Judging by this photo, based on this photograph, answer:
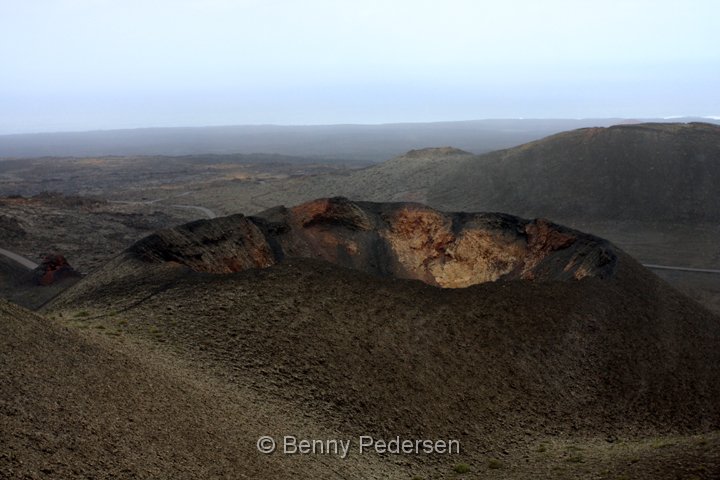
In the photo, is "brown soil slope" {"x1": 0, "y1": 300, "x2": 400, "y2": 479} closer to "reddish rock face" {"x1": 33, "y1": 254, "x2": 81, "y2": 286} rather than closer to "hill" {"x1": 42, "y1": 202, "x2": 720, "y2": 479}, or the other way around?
"hill" {"x1": 42, "y1": 202, "x2": 720, "y2": 479}

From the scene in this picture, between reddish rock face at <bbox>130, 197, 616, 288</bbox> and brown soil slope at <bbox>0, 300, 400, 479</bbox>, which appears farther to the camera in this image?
A: reddish rock face at <bbox>130, 197, 616, 288</bbox>

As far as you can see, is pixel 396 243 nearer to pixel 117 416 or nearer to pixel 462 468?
pixel 462 468

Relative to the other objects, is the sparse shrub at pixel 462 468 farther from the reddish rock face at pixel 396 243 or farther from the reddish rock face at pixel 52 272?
the reddish rock face at pixel 52 272

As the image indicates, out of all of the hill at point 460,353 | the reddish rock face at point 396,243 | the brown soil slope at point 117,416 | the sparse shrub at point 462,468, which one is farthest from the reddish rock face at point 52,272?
the sparse shrub at point 462,468

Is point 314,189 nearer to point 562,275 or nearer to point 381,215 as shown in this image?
point 381,215

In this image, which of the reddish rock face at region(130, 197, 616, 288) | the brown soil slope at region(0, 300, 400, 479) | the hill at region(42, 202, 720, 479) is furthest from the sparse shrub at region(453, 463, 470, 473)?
the reddish rock face at region(130, 197, 616, 288)

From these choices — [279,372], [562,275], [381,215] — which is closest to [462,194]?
[381,215]
